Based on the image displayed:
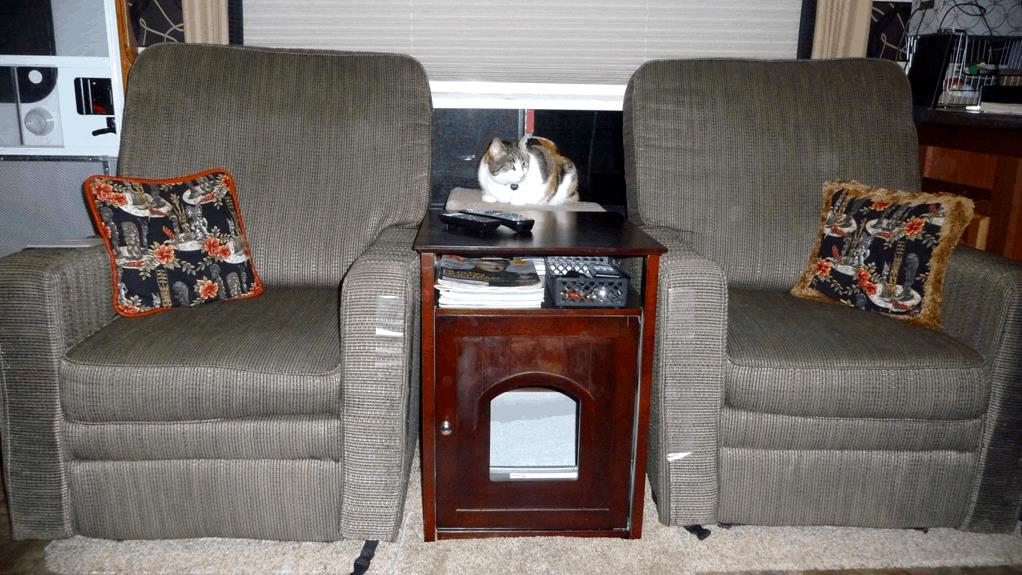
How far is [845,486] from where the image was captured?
144 centimetres

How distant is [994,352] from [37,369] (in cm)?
191

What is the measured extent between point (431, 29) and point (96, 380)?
141 cm

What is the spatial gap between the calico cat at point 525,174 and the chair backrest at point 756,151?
7.9 inches

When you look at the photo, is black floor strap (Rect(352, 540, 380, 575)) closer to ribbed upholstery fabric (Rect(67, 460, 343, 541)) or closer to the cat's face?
ribbed upholstery fabric (Rect(67, 460, 343, 541))

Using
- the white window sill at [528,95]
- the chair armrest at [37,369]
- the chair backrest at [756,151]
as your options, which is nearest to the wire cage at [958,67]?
the chair backrest at [756,151]

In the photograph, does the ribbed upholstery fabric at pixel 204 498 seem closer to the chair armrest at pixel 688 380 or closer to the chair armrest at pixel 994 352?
the chair armrest at pixel 688 380

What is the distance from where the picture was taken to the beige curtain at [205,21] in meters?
2.03

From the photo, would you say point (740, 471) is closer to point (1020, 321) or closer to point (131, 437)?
point (1020, 321)

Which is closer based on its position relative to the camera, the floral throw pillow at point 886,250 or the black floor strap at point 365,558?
the black floor strap at point 365,558

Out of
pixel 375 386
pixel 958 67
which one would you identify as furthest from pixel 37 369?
pixel 958 67

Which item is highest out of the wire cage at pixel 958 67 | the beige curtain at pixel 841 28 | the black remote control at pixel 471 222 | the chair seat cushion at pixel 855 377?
the beige curtain at pixel 841 28

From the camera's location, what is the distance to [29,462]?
52.4 inches

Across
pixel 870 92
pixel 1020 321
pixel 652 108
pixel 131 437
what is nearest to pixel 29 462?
pixel 131 437

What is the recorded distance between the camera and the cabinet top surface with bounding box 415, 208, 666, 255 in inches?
52.0
